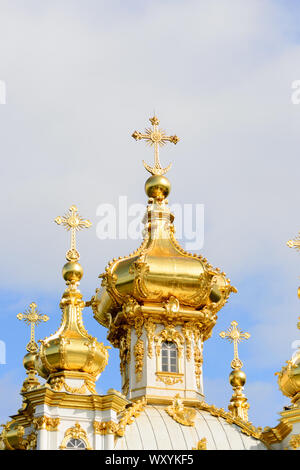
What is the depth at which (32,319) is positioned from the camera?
43.8 metres

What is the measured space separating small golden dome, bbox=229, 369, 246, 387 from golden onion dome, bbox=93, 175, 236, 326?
4.20 meters

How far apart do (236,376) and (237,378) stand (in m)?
0.08

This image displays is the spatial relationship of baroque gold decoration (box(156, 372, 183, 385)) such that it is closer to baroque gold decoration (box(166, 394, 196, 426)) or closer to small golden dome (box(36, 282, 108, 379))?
baroque gold decoration (box(166, 394, 196, 426))

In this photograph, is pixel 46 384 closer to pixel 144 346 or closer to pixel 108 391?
pixel 108 391

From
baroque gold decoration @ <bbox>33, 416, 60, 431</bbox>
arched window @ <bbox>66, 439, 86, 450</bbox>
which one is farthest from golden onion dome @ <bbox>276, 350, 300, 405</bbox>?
baroque gold decoration @ <bbox>33, 416, 60, 431</bbox>

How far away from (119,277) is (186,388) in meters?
4.04

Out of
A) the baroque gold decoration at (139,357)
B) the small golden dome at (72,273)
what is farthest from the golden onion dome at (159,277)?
the small golden dome at (72,273)

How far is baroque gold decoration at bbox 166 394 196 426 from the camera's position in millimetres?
37969

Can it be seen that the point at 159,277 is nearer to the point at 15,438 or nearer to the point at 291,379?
the point at 291,379

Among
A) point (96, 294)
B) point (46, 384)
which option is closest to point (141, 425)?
point (46, 384)

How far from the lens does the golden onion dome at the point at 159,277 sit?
40875mm

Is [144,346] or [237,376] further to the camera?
[237,376]

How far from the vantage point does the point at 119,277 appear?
135ft
